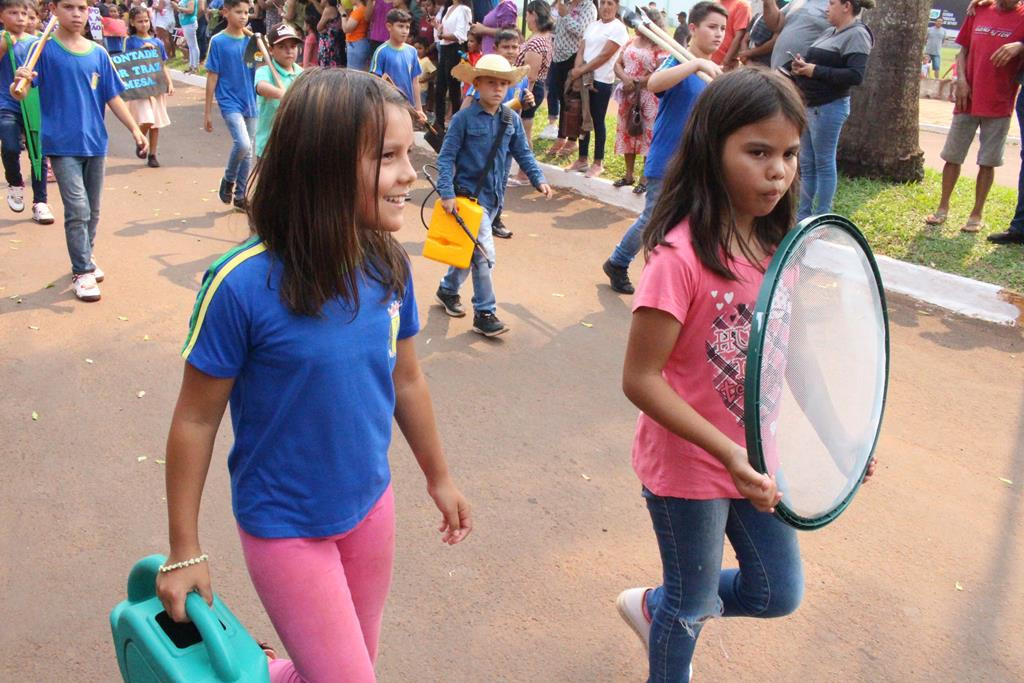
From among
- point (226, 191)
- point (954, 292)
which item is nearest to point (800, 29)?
point (954, 292)

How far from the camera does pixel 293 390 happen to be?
1.95 meters

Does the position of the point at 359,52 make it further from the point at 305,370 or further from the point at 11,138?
the point at 305,370

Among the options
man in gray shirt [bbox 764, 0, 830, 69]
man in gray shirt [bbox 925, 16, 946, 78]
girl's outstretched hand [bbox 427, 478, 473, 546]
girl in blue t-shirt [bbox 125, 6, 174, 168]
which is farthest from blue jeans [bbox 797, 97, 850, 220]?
man in gray shirt [bbox 925, 16, 946, 78]

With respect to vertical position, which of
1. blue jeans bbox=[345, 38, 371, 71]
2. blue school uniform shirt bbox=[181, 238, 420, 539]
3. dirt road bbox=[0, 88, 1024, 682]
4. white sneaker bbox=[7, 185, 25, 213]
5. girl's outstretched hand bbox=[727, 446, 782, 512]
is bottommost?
dirt road bbox=[0, 88, 1024, 682]

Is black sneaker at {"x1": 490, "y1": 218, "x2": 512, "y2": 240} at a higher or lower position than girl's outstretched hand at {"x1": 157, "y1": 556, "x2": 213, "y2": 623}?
lower

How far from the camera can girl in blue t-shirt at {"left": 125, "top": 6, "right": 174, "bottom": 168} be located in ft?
34.2

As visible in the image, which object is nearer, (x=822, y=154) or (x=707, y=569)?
(x=707, y=569)

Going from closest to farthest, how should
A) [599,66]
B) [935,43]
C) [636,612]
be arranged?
[636,612], [599,66], [935,43]

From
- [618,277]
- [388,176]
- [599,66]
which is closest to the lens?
[388,176]

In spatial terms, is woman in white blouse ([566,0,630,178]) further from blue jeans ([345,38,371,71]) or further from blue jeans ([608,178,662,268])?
blue jeans ([345,38,371,71])

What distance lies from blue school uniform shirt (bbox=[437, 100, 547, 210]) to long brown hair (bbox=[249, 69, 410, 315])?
3856 mm

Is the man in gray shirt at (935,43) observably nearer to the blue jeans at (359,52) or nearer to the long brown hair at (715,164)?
the blue jeans at (359,52)

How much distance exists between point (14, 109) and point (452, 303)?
4.69 metres

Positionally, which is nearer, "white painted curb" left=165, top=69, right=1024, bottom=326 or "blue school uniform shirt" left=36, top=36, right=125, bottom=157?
"blue school uniform shirt" left=36, top=36, right=125, bottom=157
